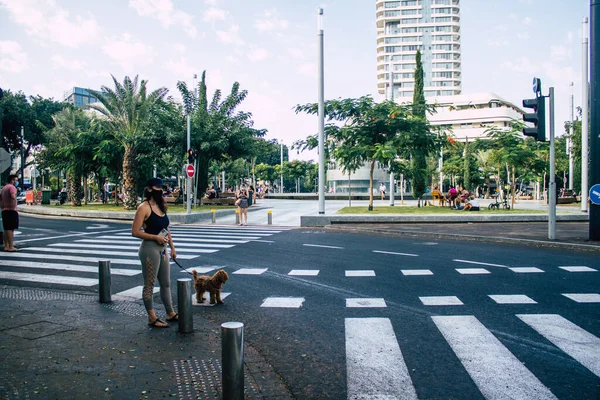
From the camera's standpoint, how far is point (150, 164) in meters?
33.3

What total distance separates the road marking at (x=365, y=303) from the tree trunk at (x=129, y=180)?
22870 mm

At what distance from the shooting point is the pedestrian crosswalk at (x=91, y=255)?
9.27 metres

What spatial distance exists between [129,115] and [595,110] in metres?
24.2

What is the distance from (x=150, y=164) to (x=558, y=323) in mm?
30467

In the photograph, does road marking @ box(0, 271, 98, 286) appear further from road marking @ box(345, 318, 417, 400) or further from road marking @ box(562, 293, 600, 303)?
road marking @ box(562, 293, 600, 303)

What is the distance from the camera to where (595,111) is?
44.8 feet

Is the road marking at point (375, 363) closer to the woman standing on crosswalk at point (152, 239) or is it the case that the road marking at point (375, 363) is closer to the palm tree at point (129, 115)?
the woman standing on crosswalk at point (152, 239)

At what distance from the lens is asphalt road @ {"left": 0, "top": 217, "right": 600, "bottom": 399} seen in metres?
4.33

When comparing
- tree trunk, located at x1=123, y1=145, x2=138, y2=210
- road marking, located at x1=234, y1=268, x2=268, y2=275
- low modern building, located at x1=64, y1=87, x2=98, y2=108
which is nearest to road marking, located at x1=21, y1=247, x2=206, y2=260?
road marking, located at x1=234, y1=268, x2=268, y2=275

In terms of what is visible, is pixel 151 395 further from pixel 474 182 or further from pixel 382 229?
pixel 474 182

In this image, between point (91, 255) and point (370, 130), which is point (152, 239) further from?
point (370, 130)

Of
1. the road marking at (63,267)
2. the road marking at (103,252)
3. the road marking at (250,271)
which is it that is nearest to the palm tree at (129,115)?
the road marking at (103,252)

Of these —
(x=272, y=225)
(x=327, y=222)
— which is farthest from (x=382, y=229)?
(x=272, y=225)

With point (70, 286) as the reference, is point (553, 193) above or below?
above
